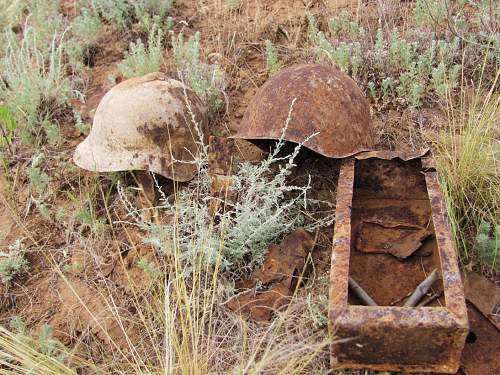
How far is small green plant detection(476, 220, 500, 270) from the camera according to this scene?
304 centimetres

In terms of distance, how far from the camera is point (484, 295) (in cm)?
304

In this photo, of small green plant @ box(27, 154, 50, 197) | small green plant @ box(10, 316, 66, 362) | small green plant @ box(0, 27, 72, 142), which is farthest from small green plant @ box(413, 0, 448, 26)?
small green plant @ box(10, 316, 66, 362)

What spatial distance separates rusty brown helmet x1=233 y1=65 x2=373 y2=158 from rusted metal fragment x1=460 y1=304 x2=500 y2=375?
44.3 inches

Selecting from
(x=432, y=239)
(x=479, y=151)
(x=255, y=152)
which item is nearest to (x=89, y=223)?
(x=255, y=152)

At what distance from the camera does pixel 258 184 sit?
11.1ft

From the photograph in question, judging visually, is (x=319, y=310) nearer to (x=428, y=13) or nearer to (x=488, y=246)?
(x=488, y=246)

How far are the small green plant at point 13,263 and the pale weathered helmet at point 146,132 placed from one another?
25.9 inches

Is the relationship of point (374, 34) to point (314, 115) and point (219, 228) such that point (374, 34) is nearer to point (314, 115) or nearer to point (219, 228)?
point (314, 115)

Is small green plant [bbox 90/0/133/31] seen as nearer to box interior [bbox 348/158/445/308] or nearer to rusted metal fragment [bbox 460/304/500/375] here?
box interior [bbox 348/158/445/308]

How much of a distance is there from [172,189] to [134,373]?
1310mm

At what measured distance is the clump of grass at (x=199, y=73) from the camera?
441 centimetres

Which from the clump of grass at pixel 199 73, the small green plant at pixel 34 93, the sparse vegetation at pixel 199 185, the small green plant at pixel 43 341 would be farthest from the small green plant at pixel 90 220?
the clump of grass at pixel 199 73

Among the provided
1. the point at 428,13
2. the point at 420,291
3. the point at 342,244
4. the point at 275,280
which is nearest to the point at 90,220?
the point at 275,280

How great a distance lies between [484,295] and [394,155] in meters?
0.89
